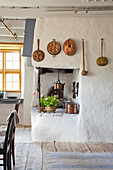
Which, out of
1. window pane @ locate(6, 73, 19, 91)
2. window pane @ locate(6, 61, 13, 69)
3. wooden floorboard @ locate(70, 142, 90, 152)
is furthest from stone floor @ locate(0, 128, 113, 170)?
window pane @ locate(6, 61, 13, 69)

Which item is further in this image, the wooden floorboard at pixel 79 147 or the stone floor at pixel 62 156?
the wooden floorboard at pixel 79 147

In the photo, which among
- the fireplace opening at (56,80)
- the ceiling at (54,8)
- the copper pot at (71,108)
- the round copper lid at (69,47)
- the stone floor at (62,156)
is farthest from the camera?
the fireplace opening at (56,80)

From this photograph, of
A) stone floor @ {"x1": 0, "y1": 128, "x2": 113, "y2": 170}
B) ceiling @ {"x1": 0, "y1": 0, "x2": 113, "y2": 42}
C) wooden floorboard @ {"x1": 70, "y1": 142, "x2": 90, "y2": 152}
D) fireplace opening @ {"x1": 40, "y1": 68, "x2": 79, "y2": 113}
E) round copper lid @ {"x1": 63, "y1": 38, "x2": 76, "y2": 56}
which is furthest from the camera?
fireplace opening @ {"x1": 40, "y1": 68, "x2": 79, "y2": 113}

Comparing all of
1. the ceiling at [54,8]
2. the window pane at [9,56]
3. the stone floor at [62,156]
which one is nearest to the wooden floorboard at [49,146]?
the stone floor at [62,156]

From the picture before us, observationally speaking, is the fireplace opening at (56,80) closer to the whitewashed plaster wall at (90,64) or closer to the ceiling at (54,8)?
the whitewashed plaster wall at (90,64)

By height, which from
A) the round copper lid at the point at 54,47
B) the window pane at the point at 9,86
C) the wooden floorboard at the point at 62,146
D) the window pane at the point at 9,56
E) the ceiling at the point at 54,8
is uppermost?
the ceiling at the point at 54,8

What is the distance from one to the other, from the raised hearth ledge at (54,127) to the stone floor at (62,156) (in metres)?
0.15

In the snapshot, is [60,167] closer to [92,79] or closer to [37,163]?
[37,163]

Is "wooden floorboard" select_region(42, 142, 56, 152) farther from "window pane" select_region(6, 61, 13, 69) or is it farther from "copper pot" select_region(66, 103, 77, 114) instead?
"window pane" select_region(6, 61, 13, 69)

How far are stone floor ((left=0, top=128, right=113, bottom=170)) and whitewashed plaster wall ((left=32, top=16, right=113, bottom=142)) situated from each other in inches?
13.7

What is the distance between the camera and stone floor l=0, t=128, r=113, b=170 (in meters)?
3.79

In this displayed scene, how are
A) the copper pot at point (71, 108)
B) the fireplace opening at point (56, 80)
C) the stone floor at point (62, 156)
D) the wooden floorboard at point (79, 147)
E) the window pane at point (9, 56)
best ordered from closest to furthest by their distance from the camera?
the stone floor at point (62, 156), the wooden floorboard at point (79, 147), the copper pot at point (71, 108), the fireplace opening at point (56, 80), the window pane at point (9, 56)

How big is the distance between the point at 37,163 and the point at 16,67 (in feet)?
19.2

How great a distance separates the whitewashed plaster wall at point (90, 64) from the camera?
516 cm
